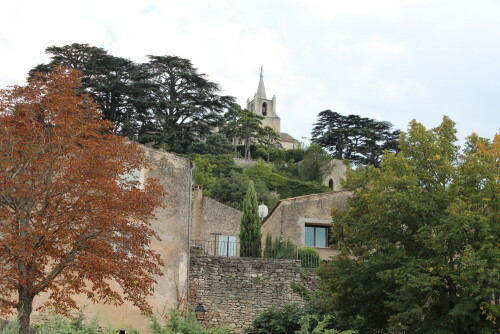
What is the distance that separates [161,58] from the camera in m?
64.4

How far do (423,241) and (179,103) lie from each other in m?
48.5

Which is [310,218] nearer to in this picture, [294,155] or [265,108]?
[294,155]

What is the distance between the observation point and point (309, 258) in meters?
A: 25.4

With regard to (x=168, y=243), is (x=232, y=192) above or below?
above

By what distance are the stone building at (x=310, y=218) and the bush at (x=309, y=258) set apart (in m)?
1.59

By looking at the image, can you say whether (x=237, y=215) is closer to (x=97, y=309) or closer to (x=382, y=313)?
(x=97, y=309)

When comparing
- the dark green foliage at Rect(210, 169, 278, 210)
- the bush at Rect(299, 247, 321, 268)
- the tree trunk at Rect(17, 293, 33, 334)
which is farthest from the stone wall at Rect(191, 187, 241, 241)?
the tree trunk at Rect(17, 293, 33, 334)

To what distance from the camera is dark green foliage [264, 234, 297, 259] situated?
82.7ft

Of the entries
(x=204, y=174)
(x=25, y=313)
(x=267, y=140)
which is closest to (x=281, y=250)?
(x=25, y=313)

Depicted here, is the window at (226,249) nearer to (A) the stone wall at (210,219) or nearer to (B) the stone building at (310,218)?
(A) the stone wall at (210,219)

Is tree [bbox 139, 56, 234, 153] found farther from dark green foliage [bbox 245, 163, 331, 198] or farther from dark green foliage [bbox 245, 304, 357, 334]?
dark green foliage [bbox 245, 304, 357, 334]

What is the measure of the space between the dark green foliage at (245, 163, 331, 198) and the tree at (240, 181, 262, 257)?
33625 mm

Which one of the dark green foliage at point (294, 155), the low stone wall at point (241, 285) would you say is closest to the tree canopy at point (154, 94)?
the dark green foliage at point (294, 155)

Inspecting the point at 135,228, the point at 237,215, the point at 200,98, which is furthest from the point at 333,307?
the point at 200,98
